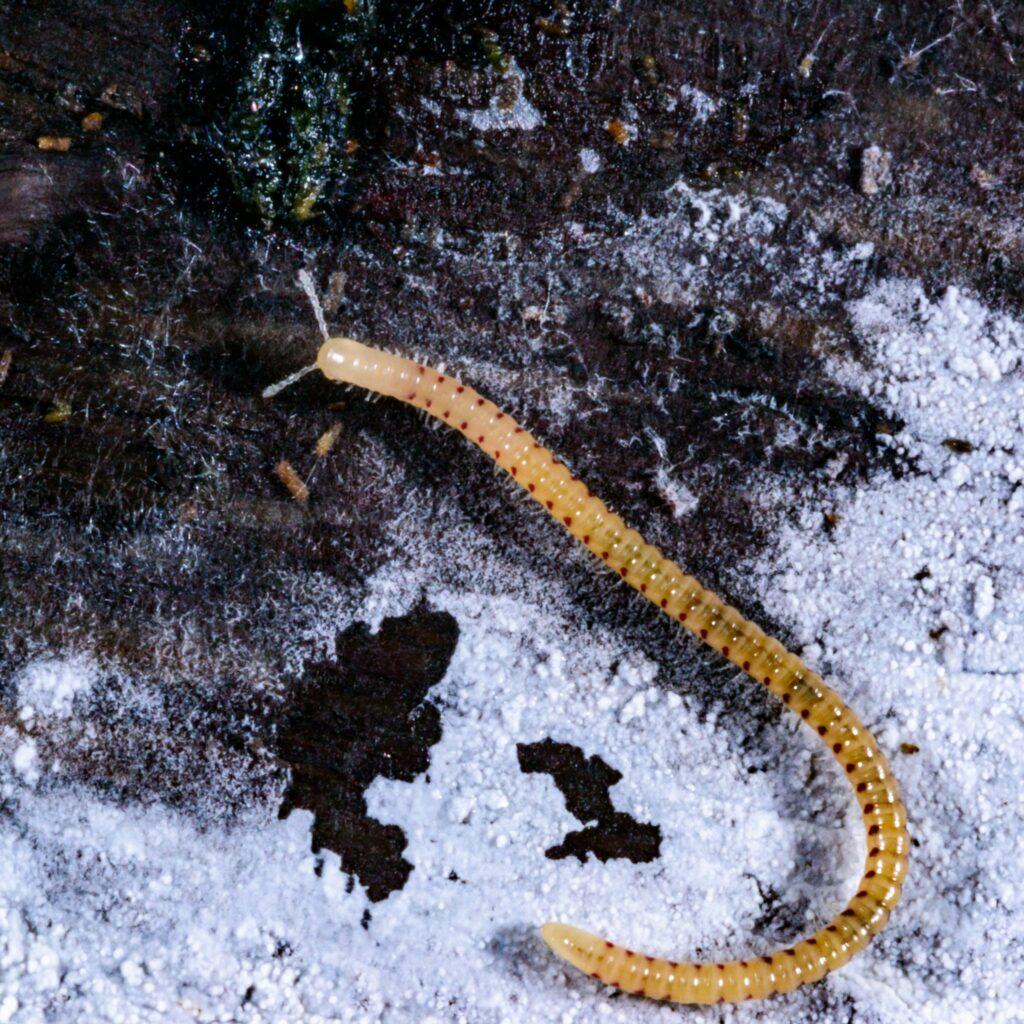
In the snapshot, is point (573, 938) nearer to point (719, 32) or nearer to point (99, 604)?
point (99, 604)

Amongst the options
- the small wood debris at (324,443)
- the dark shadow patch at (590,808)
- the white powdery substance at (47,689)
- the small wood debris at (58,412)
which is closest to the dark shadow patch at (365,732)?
the dark shadow patch at (590,808)

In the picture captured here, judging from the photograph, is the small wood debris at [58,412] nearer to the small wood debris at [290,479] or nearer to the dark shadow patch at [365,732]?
the small wood debris at [290,479]

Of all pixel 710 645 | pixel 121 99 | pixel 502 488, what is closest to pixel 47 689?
pixel 502 488

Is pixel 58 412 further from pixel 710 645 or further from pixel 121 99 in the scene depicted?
pixel 710 645

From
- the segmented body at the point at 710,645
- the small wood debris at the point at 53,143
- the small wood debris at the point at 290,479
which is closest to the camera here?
the segmented body at the point at 710,645

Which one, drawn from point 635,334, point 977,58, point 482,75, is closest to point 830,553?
point 635,334

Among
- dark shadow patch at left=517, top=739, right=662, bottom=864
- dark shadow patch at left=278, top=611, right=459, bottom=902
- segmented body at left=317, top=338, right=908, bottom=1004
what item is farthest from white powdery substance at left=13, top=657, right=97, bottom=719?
dark shadow patch at left=517, top=739, right=662, bottom=864
